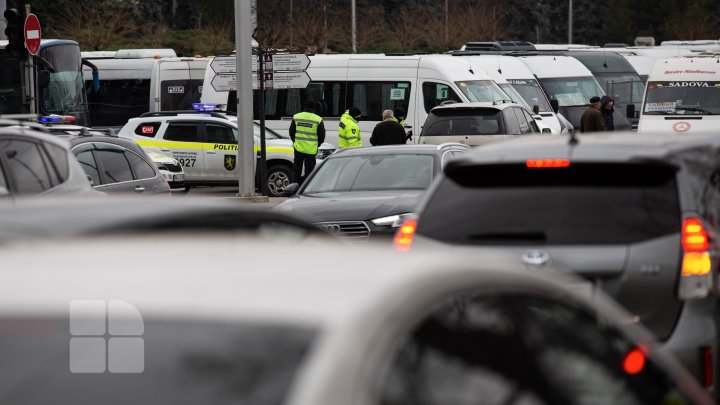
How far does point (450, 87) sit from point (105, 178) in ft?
45.2

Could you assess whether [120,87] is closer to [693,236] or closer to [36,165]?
[36,165]

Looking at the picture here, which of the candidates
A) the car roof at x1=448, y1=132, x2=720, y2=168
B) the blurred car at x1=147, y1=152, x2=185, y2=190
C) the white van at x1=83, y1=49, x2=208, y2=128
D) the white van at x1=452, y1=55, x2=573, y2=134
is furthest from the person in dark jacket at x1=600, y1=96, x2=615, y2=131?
the car roof at x1=448, y1=132, x2=720, y2=168

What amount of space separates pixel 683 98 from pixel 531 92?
25.2 ft

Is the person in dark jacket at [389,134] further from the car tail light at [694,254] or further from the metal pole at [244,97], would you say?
the car tail light at [694,254]

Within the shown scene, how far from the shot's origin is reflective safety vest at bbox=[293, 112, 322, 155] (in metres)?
24.4

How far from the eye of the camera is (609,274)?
6430mm

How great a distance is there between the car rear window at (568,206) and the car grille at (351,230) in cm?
664

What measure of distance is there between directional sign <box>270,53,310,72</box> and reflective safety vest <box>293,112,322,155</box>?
784mm

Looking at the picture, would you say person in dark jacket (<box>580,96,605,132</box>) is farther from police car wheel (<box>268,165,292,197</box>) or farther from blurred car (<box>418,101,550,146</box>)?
police car wheel (<box>268,165,292,197</box>)

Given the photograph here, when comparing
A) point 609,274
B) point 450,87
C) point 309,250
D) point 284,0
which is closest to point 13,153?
point 609,274

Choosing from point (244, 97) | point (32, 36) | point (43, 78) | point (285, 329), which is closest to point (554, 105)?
point (43, 78)

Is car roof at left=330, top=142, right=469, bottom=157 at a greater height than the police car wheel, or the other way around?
car roof at left=330, top=142, right=469, bottom=157

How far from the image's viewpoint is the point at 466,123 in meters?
23.8

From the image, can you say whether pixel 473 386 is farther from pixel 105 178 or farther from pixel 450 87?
pixel 450 87
